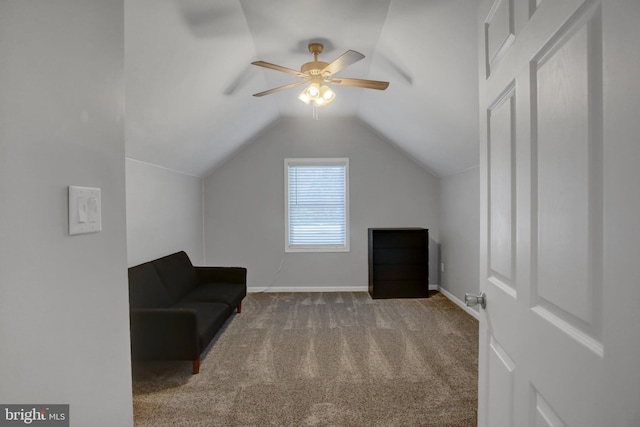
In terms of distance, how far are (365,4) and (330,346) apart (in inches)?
110

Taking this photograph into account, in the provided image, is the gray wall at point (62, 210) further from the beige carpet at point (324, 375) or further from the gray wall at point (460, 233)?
the gray wall at point (460, 233)

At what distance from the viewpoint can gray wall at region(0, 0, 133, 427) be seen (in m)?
0.68

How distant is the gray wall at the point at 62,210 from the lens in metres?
0.68

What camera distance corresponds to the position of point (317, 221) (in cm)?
544

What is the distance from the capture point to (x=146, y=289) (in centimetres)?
300

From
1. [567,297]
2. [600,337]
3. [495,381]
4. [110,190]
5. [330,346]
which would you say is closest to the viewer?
[600,337]

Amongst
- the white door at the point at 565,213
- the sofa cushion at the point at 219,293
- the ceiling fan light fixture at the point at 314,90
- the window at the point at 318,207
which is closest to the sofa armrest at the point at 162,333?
the sofa cushion at the point at 219,293

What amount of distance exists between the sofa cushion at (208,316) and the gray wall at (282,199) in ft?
6.16

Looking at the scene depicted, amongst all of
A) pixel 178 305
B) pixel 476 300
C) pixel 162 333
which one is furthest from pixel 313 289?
pixel 476 300

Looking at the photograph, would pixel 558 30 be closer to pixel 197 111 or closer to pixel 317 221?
pixel 197 111

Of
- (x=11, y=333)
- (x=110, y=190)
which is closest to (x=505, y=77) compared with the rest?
(x=110, y=190)

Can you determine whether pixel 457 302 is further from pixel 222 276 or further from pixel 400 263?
pixel 222 276

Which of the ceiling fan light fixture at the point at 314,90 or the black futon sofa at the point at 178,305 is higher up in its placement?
the ceiling fan light fixture at the point at 314,90

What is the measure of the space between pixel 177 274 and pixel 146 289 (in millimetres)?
783
